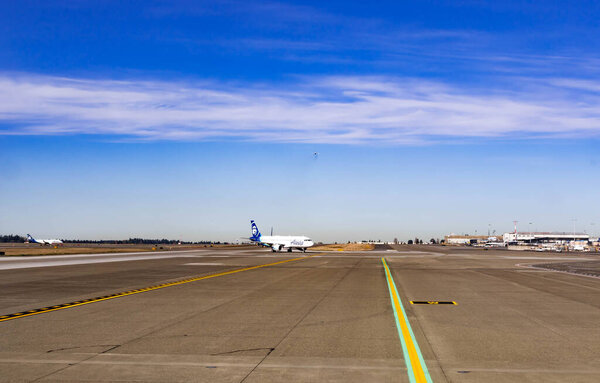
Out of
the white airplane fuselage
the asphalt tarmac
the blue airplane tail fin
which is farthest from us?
the blue airplane tail fin

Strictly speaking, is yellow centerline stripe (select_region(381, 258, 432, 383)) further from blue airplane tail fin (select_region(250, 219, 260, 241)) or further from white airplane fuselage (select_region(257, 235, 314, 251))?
blue airplane tail fin (select_region(250, 219, 260, 241))

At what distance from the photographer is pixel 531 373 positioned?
9.37 m

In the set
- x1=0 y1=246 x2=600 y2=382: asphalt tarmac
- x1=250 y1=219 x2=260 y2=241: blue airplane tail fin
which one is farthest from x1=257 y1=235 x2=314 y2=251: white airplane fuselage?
x1=0 y1=246 x2=600 y2=382: asphalt tarmac

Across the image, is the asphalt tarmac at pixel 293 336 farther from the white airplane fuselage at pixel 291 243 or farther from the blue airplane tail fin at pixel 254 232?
the blue airplane tail fin at pixel 254 232

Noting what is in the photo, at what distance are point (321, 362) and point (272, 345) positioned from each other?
78.5 inches

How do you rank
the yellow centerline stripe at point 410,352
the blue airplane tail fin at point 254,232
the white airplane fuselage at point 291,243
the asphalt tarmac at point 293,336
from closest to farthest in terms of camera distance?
the yellow centerline stripe at point 410,352, the asphalt tarmac at point 293,336, the white airplane fuselage at point 291,243, the blue airplane tail fin at point 254,232

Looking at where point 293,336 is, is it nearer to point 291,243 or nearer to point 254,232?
point 291,243

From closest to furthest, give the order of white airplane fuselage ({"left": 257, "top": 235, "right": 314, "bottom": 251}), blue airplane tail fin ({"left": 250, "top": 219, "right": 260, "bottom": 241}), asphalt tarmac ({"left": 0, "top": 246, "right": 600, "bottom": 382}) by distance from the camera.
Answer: asphalt tarmac ({"left": 0, "top": 246, "right": 600, "bottom": 382})
white airplane fuselage ({"left": 257, "top": 235, "right": 314, "bottom": 251})
blue airplane tail fin ({"left": 250, "top": 219, "right": 260, "bottom": 241})

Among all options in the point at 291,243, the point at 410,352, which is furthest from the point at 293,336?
the point at 291,243

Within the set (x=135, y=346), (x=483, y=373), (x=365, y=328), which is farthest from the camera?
(x=365, y=328)

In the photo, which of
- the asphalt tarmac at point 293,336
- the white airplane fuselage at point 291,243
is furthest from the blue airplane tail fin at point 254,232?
the asphalt tarmac at point 293,336

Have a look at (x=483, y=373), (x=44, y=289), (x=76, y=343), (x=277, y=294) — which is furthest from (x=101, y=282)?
(x=483, y=373)

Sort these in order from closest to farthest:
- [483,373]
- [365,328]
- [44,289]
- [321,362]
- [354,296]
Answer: [483,373] < [321,362] < [365,328] < [354,296] < [44,289]

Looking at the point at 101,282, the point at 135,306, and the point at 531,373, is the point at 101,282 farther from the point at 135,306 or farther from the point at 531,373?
the point at 531,373
